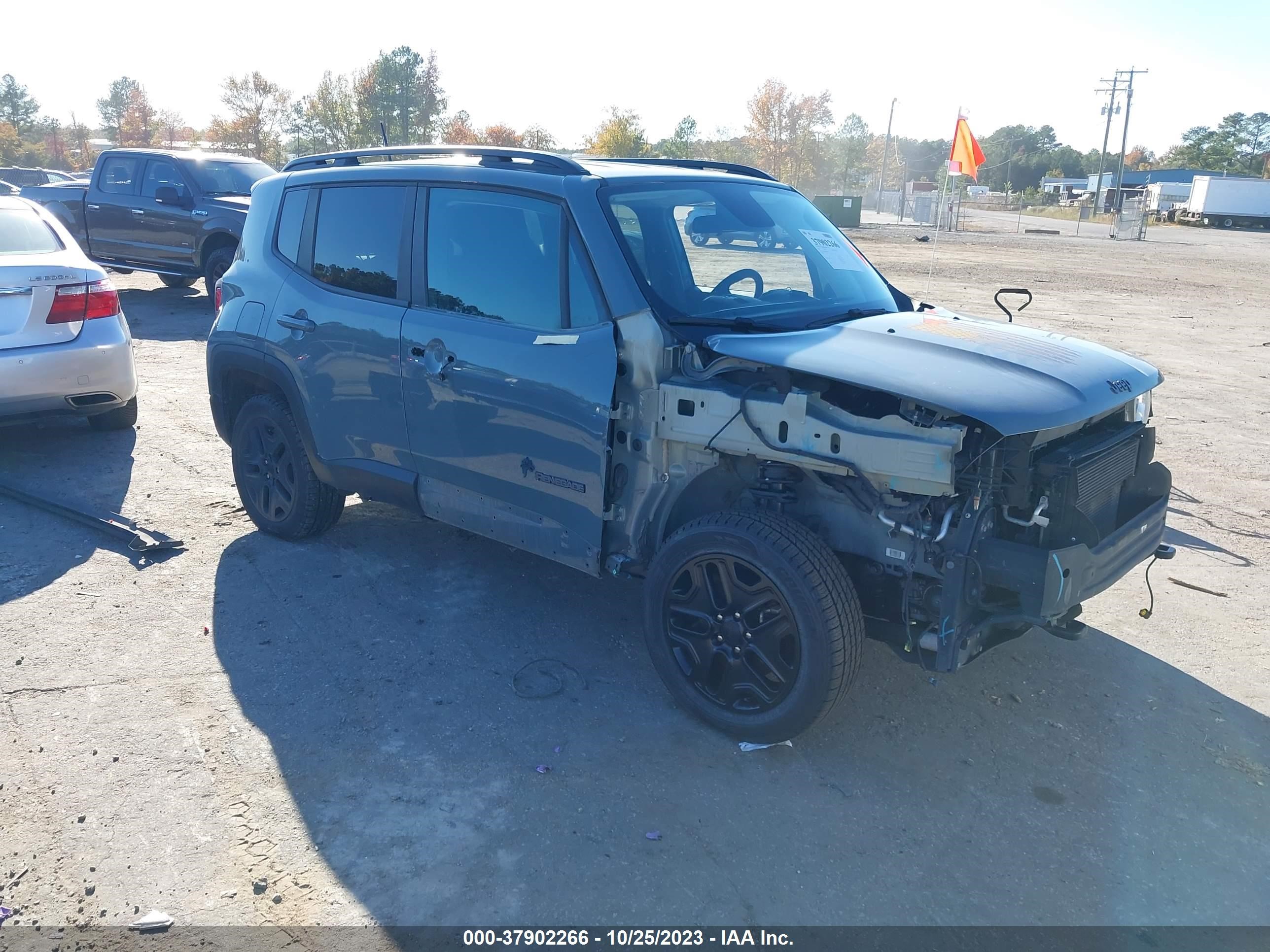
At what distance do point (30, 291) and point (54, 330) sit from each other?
273mm

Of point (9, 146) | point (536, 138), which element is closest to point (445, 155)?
point (536, 138)

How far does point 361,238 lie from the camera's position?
484cm

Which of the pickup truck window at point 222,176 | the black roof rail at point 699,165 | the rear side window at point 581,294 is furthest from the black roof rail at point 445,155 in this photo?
the pickup truck window at point 222,176

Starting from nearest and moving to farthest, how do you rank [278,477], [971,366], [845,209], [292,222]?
[971,366], [292,222], [278,477], [845,209]

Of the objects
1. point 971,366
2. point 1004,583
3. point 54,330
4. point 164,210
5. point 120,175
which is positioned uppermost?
point 120,175

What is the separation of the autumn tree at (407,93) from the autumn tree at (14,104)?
44615 millimetres

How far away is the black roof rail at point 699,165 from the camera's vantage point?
15.9ft

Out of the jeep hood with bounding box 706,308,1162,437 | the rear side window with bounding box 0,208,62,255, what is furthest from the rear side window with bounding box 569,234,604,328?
the rear side window with bounding box 0,208,62,255

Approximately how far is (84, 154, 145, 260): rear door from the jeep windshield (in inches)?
467

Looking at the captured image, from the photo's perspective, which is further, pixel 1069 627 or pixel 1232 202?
pixel 1232 202

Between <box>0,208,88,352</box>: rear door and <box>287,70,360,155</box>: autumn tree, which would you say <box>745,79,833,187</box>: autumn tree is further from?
<box>0,208,88,352</box>: rear door

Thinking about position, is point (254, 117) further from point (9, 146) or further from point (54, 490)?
point (54, 490)

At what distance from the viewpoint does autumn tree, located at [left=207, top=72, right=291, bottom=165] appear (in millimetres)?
63812

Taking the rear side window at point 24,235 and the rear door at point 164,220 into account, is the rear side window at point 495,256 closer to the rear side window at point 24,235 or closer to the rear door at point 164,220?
the rear side window at point 24,235
